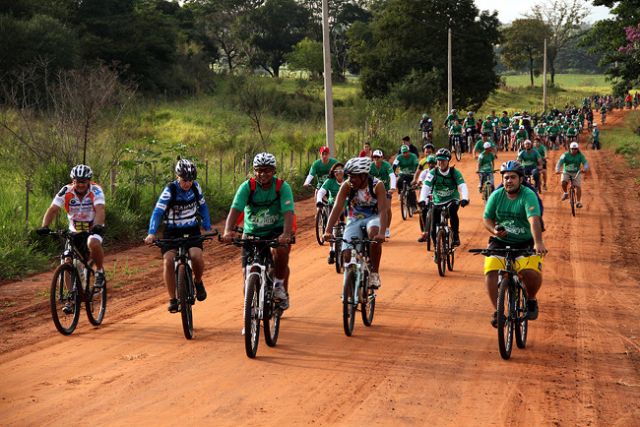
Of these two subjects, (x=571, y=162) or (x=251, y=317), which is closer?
(x=251, y=317)

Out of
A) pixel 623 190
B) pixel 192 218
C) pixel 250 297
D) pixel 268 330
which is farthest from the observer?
pixel 623 190

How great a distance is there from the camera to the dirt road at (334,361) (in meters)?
8.29

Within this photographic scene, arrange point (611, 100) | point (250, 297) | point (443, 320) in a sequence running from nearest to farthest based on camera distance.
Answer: point (250, 297) → point (443, 320) → point (611, 100)

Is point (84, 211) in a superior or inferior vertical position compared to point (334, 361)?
superior

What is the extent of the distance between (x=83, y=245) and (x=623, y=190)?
2272 centimetres

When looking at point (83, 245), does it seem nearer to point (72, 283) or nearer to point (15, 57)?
point (72, 283)

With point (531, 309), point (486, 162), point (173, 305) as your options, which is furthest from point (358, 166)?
point (486, 162)

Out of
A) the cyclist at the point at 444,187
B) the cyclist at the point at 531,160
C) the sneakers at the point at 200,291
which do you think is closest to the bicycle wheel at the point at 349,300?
the sneakers at the point at 200,291

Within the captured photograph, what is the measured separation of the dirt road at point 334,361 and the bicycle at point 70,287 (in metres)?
0.24

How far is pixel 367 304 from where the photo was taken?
11711 mm

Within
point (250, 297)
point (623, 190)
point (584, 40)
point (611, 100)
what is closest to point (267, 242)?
point (250, 297)

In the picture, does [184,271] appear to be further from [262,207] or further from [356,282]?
[356,282]

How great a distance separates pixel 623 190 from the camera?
3036cm

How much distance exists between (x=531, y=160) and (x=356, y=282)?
16198 millimetres
